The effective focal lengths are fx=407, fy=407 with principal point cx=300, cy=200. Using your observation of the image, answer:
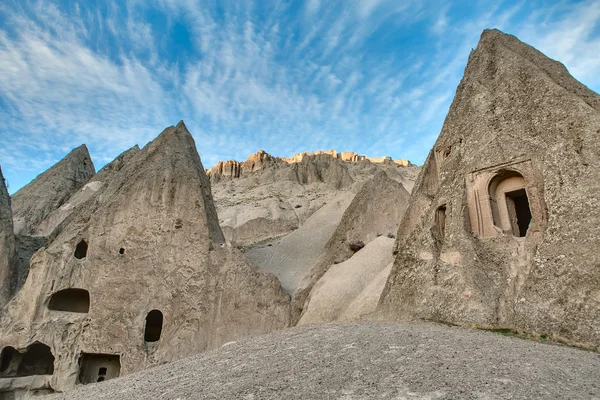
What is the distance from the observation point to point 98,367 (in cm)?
1457

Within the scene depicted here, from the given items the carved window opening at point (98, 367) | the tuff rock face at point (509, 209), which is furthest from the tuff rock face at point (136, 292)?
the tuff rock face at point (509, 209)

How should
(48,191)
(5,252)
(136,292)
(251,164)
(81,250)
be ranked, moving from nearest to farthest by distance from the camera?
(136,292), (81,250), (5,252), (48,191), (251,164)

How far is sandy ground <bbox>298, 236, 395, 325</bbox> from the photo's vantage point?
43.6 feet

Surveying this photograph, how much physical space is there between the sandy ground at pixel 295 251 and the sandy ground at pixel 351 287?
196 cm

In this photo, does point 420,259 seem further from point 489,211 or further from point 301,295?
point 301,295

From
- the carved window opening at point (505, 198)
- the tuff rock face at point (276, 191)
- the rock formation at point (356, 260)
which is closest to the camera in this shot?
the carved window opening at point (505, 198)

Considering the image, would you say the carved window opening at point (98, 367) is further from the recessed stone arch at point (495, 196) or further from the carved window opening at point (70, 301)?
the recessed stone arch at point (495, 196)

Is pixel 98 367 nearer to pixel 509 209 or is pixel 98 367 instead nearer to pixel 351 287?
pixel 351 287

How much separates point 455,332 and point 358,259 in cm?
960

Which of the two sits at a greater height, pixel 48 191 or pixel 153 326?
pixel 48 191

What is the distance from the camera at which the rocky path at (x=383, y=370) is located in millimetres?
4305

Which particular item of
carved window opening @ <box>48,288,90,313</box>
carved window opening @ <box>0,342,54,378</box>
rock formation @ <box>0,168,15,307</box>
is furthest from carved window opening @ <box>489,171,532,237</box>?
rock formation @ <box>0,168,15,307</box>

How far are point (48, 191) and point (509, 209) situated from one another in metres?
30.3

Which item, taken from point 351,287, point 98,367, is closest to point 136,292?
point 98,367
